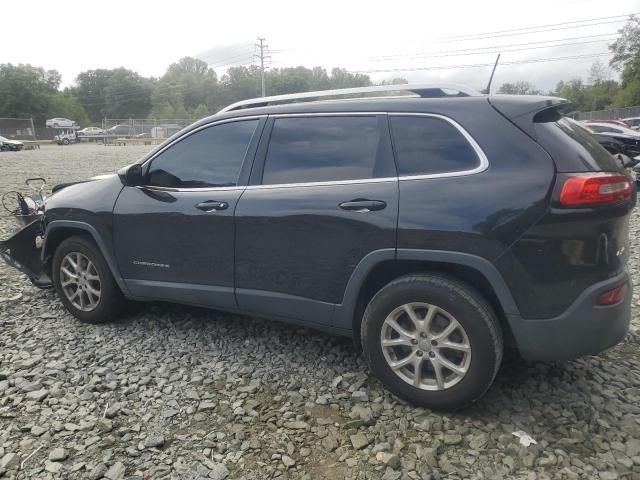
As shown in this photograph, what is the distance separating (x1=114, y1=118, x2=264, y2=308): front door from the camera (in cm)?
351

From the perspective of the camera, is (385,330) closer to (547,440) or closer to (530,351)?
(530,351)

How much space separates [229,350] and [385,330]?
53.9 inches

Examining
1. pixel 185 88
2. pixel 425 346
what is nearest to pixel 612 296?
pixel 425 346

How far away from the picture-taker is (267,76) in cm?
9675

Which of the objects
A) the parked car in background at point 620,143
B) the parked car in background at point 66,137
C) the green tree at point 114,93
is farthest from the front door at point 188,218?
the green tree at point 114,93

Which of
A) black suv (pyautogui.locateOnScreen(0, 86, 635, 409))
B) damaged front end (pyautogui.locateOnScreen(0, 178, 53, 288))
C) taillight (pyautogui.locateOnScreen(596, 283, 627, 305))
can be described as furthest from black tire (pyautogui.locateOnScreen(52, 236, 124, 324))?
taillight (pyautogui.locateOnScreen(596, 283, 627, 305))

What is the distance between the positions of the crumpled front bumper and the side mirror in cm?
149

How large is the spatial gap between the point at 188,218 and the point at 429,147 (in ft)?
5.86

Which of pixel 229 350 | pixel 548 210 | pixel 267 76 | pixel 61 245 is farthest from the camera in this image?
pixel 267 76

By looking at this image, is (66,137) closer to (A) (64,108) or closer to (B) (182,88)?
(A) (64,108)

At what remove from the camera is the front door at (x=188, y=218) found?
11.5 ft

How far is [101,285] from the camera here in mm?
4098

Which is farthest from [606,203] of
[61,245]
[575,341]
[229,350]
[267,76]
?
[267,76]

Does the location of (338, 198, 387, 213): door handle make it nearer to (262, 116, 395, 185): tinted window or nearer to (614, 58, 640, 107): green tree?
(262, 116, 395, 185): tinted window
